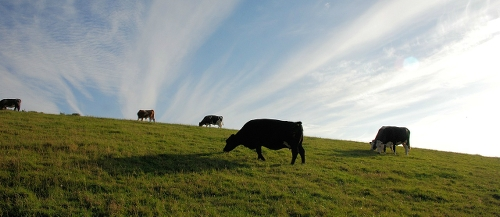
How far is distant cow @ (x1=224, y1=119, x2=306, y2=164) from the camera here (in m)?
18.6

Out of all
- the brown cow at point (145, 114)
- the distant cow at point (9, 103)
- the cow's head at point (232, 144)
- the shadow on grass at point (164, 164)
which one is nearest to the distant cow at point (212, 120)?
the brown cow at point (145, 114)

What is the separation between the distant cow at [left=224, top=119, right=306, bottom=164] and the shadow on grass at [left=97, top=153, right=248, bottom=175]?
90.6 inches

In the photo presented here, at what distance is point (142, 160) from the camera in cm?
1551

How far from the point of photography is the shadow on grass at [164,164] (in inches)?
540

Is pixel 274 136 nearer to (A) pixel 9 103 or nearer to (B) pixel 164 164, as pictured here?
(B) pixel 164 164

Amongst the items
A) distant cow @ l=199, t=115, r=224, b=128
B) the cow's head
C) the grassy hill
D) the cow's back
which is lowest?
the grassy hill

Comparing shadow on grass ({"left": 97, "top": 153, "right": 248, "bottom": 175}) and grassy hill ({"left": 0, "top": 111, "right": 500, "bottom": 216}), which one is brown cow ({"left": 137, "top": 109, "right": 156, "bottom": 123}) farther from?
shadow on grass ({"left": 97, "top": 153, "right": 248, "bottom": 175})

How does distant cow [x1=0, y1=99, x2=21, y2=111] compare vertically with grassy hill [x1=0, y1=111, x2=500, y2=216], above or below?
above

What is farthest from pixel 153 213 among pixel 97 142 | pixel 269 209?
pixel 97 142

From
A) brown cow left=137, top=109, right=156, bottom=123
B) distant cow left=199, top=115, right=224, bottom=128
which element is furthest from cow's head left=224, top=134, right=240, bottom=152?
brown cow left=137, top=109, right=156, bottom=123

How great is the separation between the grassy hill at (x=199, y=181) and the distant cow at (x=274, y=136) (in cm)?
78

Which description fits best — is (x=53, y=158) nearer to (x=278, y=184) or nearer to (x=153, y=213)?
(x=153, y=213)

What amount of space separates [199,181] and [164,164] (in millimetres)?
2765

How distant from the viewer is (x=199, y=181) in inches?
513
